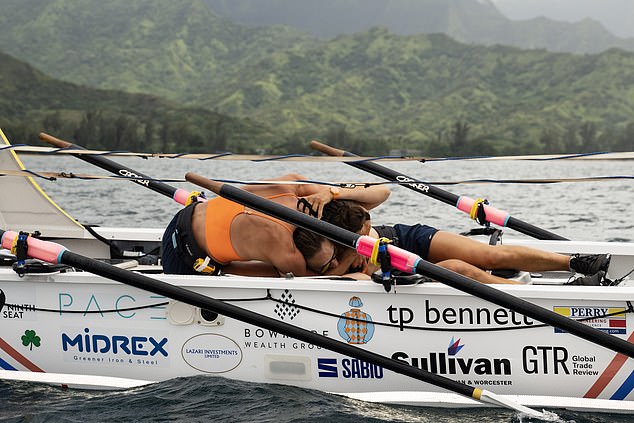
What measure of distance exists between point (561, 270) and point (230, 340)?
9.36 feet

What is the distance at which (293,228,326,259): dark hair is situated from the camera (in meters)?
6.31

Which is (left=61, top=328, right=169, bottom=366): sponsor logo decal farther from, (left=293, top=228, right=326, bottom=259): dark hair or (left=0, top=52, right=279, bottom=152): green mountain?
(left=0, top=52, right=279, bottom=152): green mountain

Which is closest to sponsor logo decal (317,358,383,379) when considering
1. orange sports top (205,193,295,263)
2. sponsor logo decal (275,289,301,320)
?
sponsor logo decal (275,289,301,320)

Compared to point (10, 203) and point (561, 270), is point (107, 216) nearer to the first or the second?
point (10, 203)

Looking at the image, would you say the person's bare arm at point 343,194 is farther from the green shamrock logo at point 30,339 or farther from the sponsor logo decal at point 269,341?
the green shamrock logo at point 30,339

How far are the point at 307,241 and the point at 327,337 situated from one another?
33.6 inches

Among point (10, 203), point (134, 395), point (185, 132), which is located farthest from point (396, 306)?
point (185, 132)

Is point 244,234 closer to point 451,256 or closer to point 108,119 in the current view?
point 451,256

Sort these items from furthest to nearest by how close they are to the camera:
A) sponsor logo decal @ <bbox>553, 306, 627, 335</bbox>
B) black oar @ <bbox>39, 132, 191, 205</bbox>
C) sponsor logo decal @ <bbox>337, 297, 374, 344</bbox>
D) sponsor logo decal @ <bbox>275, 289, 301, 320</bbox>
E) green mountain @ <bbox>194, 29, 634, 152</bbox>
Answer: green mountain @ <bbox>194, 29, 634, 152</bbox> → black oar @ <bbox>39, 132, 191, 205</bbox> → sponsor logo decal @ <bbox>275, 289, 301, 320</bbox> → sponsor logo decal @ <bbox>337, 297, 374, 344</bbox> → sponsor logo decal @ <bbox>553, 306, 627, 335</bbox>

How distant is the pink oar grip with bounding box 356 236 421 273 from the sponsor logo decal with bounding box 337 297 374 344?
→ 0.47 meters

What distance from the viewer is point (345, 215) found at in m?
6.50

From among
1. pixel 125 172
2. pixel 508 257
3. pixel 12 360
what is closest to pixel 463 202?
pixel 508 257

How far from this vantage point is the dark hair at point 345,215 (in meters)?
6.50

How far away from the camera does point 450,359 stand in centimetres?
595
